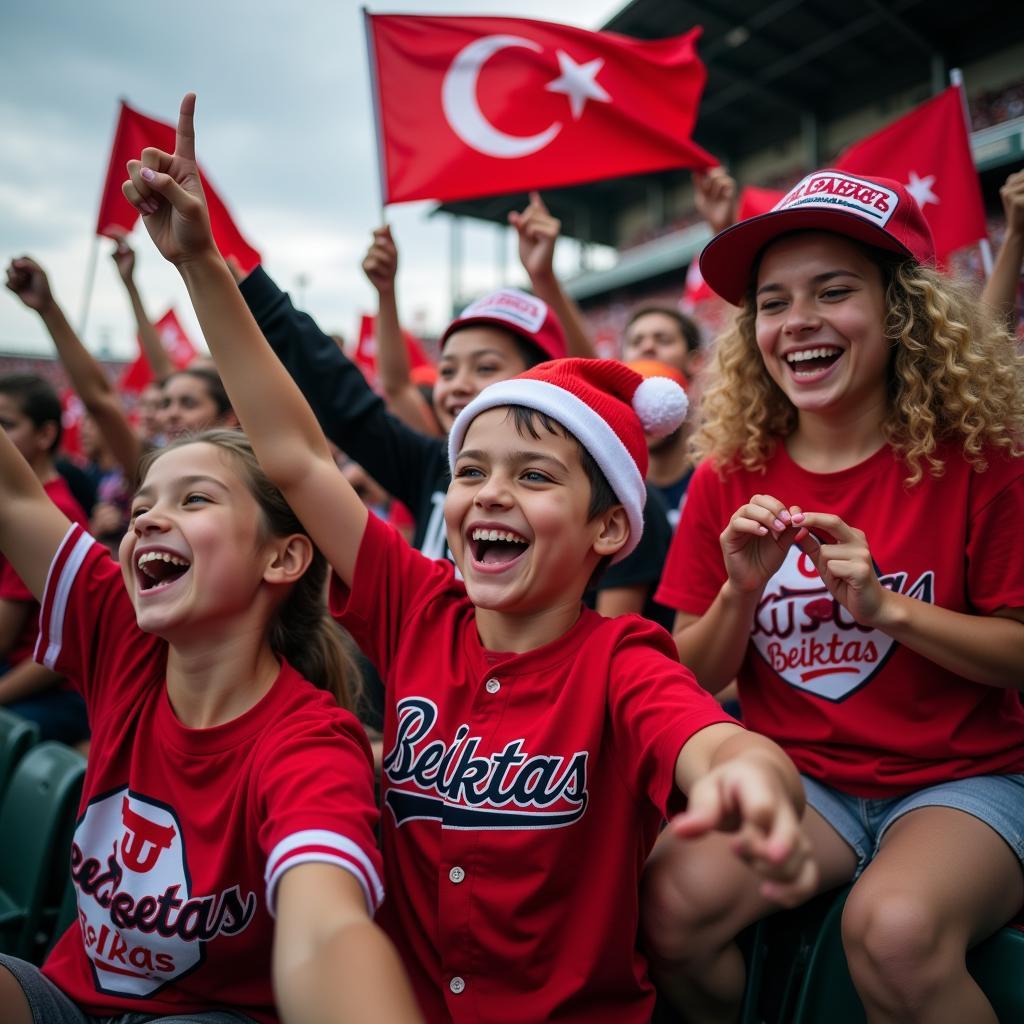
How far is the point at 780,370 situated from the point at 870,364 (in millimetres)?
200

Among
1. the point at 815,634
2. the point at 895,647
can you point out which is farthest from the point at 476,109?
the point at 895,647

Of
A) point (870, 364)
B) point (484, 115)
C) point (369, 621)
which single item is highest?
point (484, 115)

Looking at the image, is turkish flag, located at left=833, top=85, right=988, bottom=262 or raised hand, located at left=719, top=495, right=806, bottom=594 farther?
turkish flag, located at left=833, top=85, right=988, bottom=262

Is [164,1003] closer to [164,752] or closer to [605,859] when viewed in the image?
[164,752]

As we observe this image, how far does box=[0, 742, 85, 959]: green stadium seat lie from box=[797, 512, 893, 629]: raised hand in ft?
6.37

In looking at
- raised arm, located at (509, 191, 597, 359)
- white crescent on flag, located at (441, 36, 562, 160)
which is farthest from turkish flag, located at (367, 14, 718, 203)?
raised arm, located at (509, 191, 597, 359)

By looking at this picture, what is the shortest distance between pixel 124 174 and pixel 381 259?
7.83 ft

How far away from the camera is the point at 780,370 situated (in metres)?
2.03

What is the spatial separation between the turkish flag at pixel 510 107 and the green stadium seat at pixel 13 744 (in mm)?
2451

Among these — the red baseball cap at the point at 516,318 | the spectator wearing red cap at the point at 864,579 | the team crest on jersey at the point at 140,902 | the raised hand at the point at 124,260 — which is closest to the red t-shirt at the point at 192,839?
the team crest on jersey at the point at 140,902

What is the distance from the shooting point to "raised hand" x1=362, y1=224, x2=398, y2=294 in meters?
2.87

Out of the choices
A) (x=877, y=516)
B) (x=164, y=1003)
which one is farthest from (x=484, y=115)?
(x=164, y=1003)

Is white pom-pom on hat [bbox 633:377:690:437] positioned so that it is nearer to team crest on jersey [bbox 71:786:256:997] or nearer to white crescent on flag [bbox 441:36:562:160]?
team crest on jersey [bbox 71:786:256:997]

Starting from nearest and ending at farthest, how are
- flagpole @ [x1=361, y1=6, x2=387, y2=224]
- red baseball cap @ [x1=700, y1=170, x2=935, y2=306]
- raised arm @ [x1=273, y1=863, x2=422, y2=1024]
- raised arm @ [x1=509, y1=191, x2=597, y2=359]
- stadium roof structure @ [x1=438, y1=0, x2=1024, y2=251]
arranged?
raised arm @ [x1=273, y1=863, x2=422, y2=1024] → red baseball cap @ [x1=700, y1=170, x2=935, y2=306] → raised arm @ [x1=509, y1=191, x2=597, y2=359] → flagpole @ [x1=361, y1=6, x2=387, y2=224] → stadium roof structure @ [x1=438, y1=0, x2=1024, y2=251]
